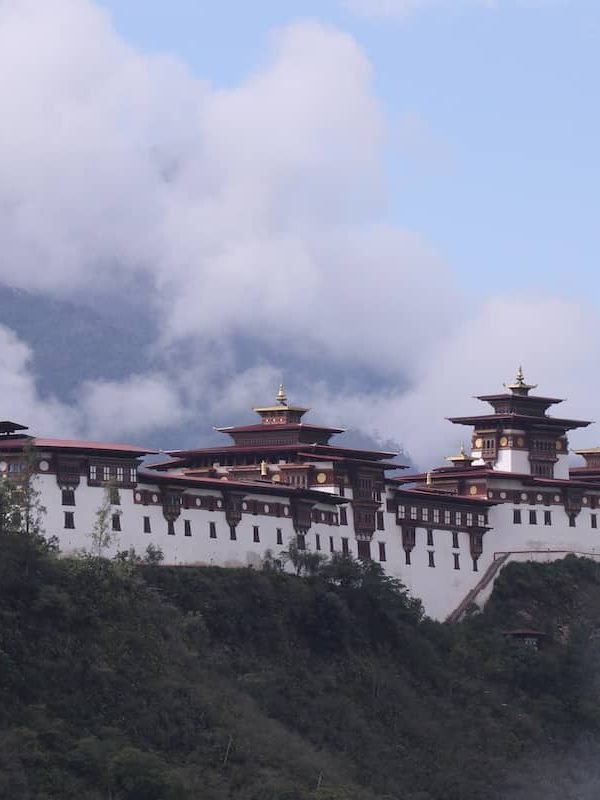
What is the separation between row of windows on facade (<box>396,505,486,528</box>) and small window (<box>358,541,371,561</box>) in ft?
12.7

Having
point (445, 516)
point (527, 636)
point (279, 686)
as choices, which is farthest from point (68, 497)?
point (527, 636)

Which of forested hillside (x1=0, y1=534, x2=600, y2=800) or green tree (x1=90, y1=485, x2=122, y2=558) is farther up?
green tree (x1=90, y1=485, x2=122, y2=558)

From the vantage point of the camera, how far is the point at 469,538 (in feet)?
492

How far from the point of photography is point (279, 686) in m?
126

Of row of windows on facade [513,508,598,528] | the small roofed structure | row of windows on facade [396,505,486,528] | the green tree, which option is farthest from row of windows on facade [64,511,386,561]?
row of windows on facade [513,508,598,528]

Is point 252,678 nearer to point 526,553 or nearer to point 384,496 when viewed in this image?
point 384,496

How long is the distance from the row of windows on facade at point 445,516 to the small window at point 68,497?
2632 cm

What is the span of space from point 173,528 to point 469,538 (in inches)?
1023

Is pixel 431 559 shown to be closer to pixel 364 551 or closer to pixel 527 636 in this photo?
pixel 364 551

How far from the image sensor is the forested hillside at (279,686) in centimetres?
11119

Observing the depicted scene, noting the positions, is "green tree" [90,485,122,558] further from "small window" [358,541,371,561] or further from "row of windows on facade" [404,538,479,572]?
"row of windows on facade" [404,538,479,572]

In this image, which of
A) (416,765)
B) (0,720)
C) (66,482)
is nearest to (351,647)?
(416,765)

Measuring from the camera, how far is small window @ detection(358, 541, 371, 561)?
465ft

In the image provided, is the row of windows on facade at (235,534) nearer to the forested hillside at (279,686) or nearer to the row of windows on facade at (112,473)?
the row of windows on facade at (112,473)
